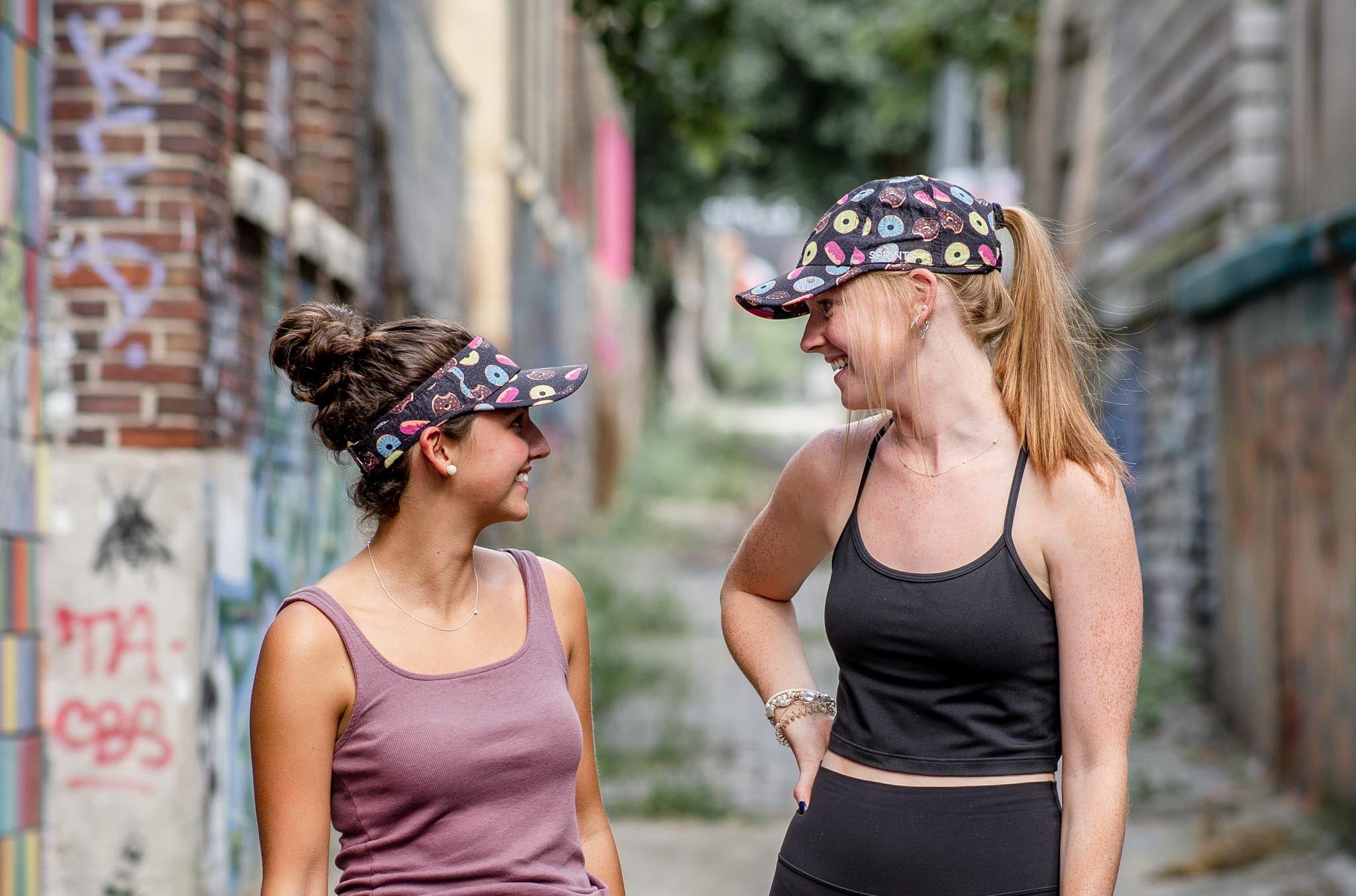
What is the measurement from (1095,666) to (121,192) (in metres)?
3.51

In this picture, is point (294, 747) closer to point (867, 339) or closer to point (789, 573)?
point (789, 573)

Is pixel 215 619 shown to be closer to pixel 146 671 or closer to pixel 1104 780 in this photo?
pixel 146 671

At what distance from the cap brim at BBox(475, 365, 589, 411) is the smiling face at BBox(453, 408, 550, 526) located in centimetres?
4

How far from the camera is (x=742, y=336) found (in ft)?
198

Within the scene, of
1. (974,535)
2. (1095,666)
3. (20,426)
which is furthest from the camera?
(20,426)

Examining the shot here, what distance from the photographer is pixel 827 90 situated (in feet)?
74.8

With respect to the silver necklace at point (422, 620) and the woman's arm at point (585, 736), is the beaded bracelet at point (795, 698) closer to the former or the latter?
the woman's arm at point (585, 736)

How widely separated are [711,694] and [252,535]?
5011mm

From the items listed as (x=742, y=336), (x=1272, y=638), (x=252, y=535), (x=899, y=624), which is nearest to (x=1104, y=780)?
(x=899, y=624)

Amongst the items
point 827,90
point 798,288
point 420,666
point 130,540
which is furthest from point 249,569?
point 827,90

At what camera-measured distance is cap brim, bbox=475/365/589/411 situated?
245 centimetres

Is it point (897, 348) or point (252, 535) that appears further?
point (252, 535)

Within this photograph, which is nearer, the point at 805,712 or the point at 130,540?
the point at 805,712

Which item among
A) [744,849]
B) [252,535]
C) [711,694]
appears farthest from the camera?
[711,694]
